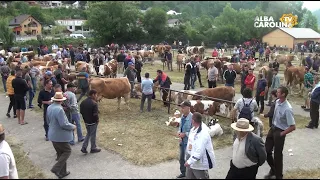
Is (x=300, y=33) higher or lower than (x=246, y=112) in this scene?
higher

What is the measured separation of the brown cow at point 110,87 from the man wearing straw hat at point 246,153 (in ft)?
25.6

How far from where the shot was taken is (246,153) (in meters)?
5.12

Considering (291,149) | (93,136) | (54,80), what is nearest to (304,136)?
(291,149)

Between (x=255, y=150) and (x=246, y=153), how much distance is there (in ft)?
0.47

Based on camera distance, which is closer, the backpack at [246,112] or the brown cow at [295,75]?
the backpack at [246,112]

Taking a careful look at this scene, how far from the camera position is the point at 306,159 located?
801cm

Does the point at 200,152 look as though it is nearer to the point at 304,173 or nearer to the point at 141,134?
the point at 304,173

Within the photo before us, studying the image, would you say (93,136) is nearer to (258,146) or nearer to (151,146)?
(151,146)

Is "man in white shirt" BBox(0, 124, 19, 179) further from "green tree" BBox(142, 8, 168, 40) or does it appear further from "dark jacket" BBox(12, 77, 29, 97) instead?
"green tree" BBox(142, 8, 168, 40)

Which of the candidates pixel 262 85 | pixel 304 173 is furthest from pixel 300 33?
pixel 304 173

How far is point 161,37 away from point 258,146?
37747 millimetres

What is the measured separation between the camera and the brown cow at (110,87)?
1229 centimetres

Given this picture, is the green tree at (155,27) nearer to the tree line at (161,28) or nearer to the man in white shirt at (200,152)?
the tree line at (161,28)

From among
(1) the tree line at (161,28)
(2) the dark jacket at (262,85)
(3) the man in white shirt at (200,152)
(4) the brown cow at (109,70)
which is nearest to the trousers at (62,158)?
(3) the man in white shirt at (200,152)
